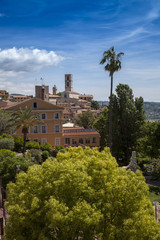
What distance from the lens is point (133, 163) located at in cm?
2831

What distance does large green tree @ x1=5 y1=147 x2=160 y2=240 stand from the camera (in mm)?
9109

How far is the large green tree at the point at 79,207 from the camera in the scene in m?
9.11

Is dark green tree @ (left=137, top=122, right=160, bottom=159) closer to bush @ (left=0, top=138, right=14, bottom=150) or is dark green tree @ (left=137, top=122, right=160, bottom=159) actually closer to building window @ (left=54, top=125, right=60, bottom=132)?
building window @ (left=54, top=125, right=60, bottom=132)

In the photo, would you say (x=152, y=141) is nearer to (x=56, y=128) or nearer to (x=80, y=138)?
(x=56, y=128)

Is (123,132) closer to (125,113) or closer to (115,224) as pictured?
(125,113)

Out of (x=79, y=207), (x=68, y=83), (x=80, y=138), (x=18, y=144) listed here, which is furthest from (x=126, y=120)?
(x=68, y=83)

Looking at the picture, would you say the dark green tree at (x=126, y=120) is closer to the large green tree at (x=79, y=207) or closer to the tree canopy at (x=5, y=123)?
the tree canopy at (x=5, y=123)

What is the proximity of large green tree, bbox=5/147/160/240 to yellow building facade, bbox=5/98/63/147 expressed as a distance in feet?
92.2

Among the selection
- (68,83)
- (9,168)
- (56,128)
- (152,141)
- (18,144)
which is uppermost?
(68,83)

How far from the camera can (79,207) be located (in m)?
9.04

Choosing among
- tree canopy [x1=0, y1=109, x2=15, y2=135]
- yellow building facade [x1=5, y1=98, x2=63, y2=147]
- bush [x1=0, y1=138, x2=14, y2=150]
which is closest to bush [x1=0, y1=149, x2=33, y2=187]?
bush [x1=0, y1=138, x2=14, y2=150]

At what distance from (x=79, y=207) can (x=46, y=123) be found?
1204 inches

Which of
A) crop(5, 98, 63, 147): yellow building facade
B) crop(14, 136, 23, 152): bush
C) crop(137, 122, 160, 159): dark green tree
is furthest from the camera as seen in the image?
crop(5, 98, 63, 147): yellow building facade

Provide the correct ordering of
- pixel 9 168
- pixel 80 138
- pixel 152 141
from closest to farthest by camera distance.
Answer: pixel 9 168 < pixel 152 141 < pixel 80 138
